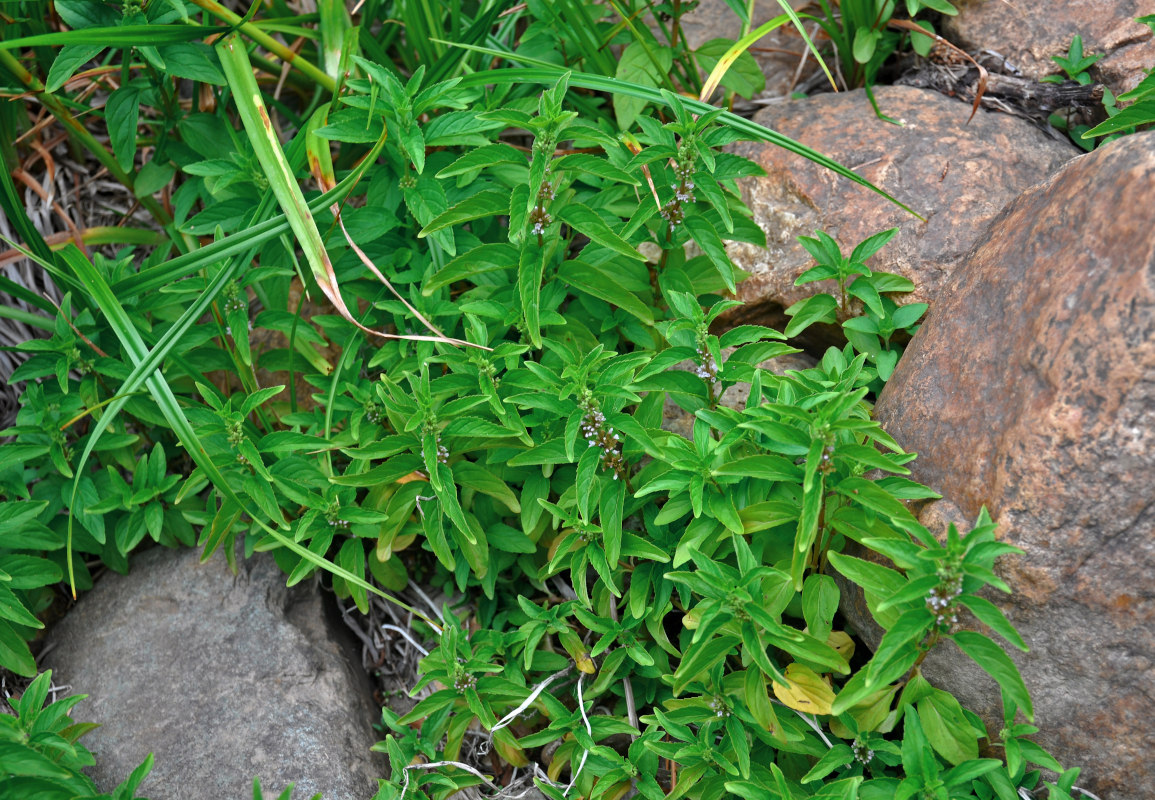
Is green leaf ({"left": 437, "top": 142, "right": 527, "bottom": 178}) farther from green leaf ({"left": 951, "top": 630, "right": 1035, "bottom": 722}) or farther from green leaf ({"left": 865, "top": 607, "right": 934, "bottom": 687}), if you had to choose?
green leaf ({"left": 951, "top": 630, "right": 1035, "bottom": 722})

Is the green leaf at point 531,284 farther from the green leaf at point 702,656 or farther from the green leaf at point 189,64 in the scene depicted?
the green leaf at point 189,64

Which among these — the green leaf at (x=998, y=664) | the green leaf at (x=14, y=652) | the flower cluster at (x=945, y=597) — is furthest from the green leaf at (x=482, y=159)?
the green leaf at (x=14, y=652)

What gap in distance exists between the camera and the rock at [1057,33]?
2.85 meters

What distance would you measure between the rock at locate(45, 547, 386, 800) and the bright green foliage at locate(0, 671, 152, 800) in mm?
260

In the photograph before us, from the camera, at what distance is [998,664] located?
175 centimetres

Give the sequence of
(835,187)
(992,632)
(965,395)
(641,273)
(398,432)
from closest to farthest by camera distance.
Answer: (992,632) < (965,395) < (398,432) < (641,273) < (835,187)

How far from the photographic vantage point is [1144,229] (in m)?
1.81

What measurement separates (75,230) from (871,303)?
2756 millimetres

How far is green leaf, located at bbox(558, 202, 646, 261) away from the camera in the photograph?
90.9 inches

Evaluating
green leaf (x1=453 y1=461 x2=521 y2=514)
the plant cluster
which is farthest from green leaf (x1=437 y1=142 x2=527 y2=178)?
green leaf (x1=453 y1=461 x2=521 y2=514)

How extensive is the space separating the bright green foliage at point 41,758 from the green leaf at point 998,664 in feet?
6.34

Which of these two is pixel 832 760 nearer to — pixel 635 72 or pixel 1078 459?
pixel 1078 459

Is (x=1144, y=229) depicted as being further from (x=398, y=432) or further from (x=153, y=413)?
(x=153, y=413)

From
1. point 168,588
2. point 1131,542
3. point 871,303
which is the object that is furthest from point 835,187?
point 168,588
